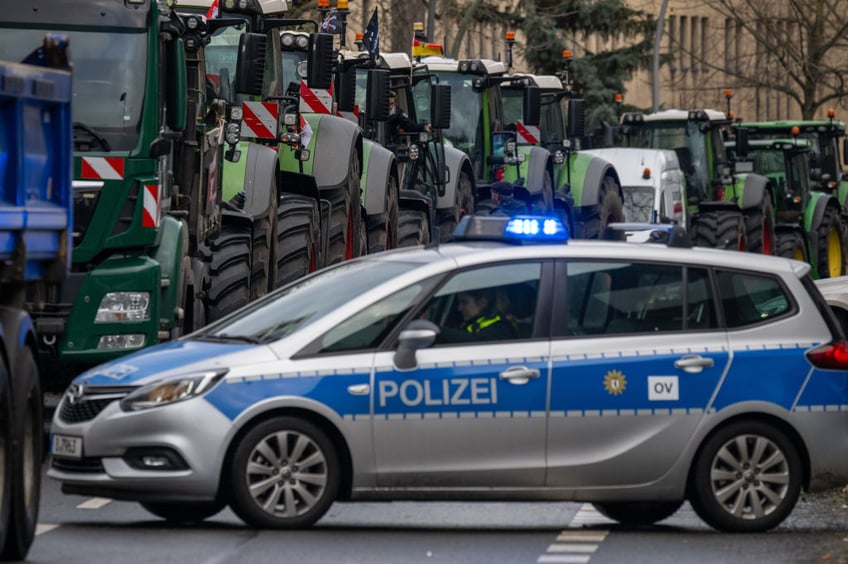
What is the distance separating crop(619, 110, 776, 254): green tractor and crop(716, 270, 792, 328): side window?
2104cm

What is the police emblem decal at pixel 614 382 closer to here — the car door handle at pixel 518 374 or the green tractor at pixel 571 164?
the car door handle at pixel 518 374

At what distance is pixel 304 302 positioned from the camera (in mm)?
10594

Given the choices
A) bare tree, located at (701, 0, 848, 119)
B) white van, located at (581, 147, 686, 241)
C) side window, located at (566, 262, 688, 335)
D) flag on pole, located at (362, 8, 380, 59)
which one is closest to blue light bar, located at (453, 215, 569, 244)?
side window, located at (566, 262, 688, 335)

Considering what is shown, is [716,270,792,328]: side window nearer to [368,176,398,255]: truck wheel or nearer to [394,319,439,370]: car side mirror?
[394,319,439,370]: car side mirror

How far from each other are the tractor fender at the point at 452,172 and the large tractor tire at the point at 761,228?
9551 millimetres

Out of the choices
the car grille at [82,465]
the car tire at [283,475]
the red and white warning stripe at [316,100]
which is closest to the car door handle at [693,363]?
the car tire at [283,475]

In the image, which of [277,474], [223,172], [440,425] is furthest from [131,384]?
[223,172]

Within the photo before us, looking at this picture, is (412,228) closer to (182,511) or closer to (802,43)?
(182,511)

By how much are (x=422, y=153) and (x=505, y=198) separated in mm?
2271

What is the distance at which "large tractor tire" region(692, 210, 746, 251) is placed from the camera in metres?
31.4

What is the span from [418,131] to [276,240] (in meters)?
6.40

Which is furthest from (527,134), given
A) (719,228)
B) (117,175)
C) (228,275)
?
(117,175)

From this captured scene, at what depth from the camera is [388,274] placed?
1057 centimetres

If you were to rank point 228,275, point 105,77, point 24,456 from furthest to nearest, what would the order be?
point 228,275, point 105,77, point 24,456
